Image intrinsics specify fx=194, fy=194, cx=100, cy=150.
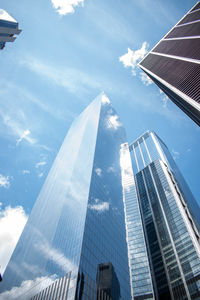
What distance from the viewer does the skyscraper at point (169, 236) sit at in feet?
261

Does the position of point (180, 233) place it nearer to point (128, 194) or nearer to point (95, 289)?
point (128, 194)

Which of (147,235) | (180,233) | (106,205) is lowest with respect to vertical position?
(106,205)

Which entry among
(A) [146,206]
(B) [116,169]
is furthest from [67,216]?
(A) [146,206]

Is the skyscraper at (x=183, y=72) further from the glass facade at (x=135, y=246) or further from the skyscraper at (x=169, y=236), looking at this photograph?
the skyscraper at (x=169, y=236)

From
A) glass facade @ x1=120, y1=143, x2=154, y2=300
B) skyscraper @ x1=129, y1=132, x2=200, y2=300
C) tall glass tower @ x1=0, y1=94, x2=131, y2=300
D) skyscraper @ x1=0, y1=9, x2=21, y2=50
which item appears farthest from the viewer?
skyscraper @ x1=129, y1=132, x2=200, y2=300

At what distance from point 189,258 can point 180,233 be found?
12584 millimetres

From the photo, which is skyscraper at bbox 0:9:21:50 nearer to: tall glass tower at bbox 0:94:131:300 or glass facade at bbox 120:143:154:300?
tall glass tower at bbox 0:94:131:300

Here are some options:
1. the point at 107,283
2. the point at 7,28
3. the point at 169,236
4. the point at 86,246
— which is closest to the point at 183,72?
the point at 7,28

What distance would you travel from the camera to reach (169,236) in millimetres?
98688

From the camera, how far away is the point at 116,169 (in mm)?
95062

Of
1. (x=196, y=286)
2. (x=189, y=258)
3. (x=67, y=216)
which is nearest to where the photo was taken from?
(x=67, y=216)

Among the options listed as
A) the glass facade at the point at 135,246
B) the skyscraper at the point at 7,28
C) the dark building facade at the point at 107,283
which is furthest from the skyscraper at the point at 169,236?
the skyscraper at the point at 7,28

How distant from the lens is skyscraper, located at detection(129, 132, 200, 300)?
79600 mm

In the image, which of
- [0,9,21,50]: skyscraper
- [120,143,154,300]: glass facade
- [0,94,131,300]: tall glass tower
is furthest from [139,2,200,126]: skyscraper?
[120,143,154,300]: glass facade
